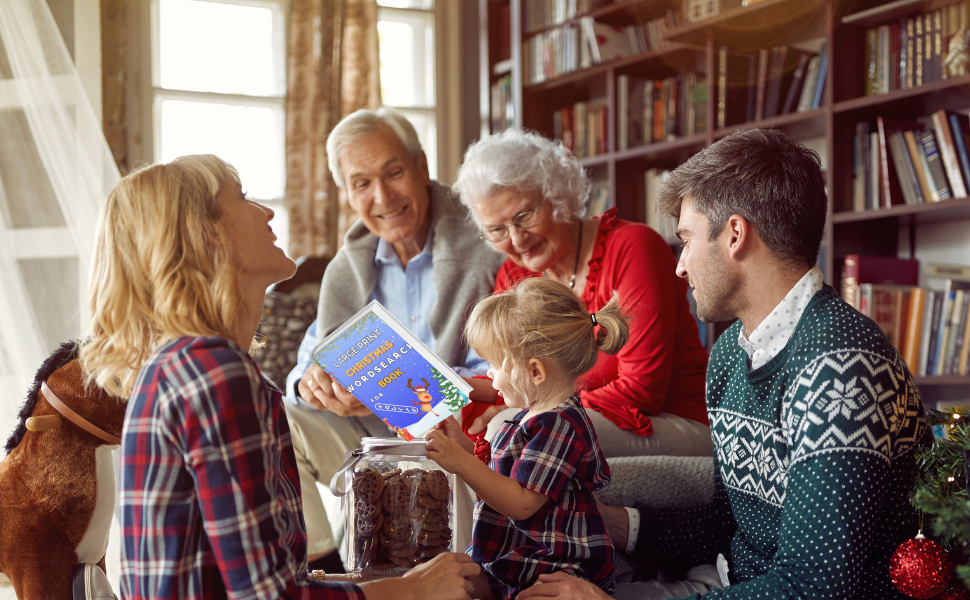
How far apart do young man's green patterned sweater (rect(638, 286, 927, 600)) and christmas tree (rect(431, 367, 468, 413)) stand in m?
0.46

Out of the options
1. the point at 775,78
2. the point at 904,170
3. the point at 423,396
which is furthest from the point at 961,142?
the point at 423,396

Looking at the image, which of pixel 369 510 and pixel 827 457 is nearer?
pixel 827 457

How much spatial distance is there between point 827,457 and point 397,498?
0.75 m

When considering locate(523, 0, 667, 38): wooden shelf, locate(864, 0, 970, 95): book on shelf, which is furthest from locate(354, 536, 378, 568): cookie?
locate(523, 0, 667, 38): wooden shelf

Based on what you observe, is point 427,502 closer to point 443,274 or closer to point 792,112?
point 443,274

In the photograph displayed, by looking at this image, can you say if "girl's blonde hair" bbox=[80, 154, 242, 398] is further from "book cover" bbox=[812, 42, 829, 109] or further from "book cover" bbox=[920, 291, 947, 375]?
"book cover" bbox=[812, 42, 829, 109]

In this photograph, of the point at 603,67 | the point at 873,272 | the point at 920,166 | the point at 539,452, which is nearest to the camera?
the point at 539,452

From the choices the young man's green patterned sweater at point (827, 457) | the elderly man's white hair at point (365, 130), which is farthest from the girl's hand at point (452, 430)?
the elderly man's white hair at point (365, 130)

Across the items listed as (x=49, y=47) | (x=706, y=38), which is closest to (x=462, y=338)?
(x=49, y=47)

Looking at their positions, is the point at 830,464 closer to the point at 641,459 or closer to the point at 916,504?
the point at 916,504

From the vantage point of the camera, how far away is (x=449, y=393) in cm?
133

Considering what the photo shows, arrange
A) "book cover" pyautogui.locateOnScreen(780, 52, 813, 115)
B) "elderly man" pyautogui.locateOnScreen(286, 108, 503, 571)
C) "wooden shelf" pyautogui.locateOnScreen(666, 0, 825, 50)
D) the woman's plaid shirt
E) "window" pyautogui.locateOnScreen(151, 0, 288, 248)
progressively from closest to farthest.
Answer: the woman's plaid shirt, "elderly man" pyautogui.locateOnScreen(286, 108, 503, 571), "wooden shelf" pyautogui.locateOnScreen(666, 0, 825, 50), "book cover" pyautogui.locateOnScreen(780, 52, 813, 115), "window" pyautogui.locateOnScreen(151, 0, 288, 248)

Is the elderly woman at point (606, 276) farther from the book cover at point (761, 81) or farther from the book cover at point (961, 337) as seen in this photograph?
the book cover at point (761, 81)

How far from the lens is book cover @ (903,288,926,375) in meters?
2.49
